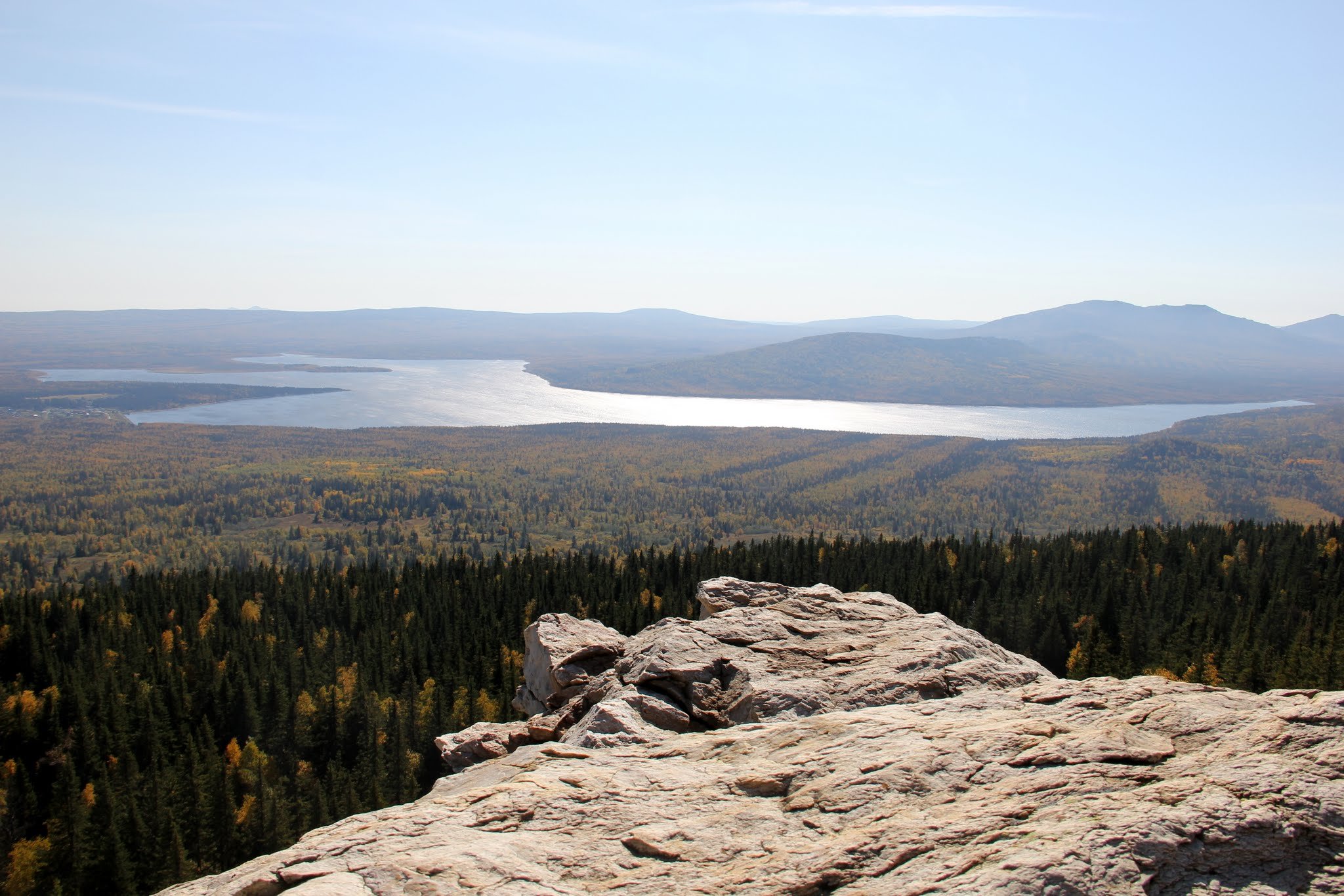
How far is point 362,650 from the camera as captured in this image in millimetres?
91250

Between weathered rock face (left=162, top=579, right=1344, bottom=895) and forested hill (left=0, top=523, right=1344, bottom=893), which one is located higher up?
weathered rock face (left=162, top=579, right=1344, bottom=895)

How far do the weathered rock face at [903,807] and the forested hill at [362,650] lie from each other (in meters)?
50.8

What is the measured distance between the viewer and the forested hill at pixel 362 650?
6300cm

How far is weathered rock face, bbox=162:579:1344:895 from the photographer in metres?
12.9

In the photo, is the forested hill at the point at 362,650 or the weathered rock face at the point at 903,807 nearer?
the weathered rock face at the point at 903,807

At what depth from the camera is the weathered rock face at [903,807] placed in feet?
42.3

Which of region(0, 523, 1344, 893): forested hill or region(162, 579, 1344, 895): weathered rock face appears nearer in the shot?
region(162, 579, 1344, 895): weathered rock face

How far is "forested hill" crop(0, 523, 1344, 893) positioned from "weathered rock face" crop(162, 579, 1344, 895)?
5083cm

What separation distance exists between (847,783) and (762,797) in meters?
1.95

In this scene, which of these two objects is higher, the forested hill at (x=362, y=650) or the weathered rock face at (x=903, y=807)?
the weathered rock face at (x=903, y=807)

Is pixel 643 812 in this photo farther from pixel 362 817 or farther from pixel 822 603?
pixel 822 603

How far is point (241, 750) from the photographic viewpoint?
76000 millimetres

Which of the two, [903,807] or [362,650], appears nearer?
[903,807]

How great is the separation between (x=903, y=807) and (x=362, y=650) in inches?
3389
